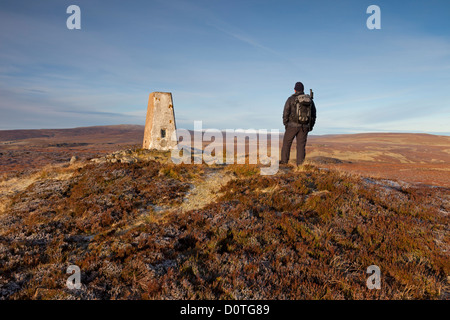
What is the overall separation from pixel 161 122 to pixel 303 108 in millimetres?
10091

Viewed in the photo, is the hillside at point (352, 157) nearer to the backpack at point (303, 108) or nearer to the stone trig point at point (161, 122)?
the backpack at point (303, 108)

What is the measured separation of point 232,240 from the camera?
18.1ft

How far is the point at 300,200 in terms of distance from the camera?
7.61 meters

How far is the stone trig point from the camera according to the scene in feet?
51.5

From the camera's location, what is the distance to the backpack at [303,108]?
9977 millimetres

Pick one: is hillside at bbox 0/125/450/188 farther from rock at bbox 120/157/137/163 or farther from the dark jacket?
rock at bbox 120/157/137/163

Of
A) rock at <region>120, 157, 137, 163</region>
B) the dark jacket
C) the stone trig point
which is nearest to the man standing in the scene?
the dark jacket

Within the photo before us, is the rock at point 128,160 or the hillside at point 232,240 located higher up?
the rock at point 128,160

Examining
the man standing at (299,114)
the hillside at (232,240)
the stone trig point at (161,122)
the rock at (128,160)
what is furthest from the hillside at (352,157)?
the hillside at (232,240)

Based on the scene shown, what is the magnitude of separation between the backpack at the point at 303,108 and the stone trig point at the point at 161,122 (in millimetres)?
9209

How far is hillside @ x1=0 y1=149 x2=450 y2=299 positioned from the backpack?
257 centimetres

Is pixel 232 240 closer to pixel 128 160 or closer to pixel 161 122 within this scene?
pixel 128 160
